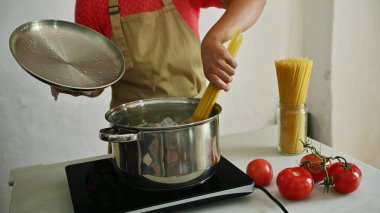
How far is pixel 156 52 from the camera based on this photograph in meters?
1.12

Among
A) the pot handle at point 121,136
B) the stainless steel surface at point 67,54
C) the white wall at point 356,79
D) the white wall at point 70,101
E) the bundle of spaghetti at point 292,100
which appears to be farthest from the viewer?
the white wall at point 356,79

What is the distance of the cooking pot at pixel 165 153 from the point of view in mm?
628

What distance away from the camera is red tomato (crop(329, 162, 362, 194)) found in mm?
702

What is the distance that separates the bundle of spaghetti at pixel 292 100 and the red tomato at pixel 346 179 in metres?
0.16

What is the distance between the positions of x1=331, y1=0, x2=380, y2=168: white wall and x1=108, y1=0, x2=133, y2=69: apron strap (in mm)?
1110

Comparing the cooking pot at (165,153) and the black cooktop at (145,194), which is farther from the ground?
the cooking pot at (165,153)

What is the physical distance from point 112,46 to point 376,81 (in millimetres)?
1491

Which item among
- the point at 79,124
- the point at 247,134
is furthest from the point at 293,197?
the point at 79,124

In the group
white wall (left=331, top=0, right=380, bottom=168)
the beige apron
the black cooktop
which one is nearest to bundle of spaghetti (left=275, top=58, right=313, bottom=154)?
the black cooktop

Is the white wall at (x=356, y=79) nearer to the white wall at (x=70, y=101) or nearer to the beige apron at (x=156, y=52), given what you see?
the white wall at (x=70, y=101)

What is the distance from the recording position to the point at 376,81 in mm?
1851

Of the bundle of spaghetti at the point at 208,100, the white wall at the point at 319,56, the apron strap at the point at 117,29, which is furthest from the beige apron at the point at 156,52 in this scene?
the white wall at the point at 319,56

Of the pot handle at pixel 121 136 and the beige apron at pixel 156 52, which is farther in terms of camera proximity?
the beige apron at pixel 156 52

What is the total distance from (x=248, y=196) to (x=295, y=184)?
0.10 m
